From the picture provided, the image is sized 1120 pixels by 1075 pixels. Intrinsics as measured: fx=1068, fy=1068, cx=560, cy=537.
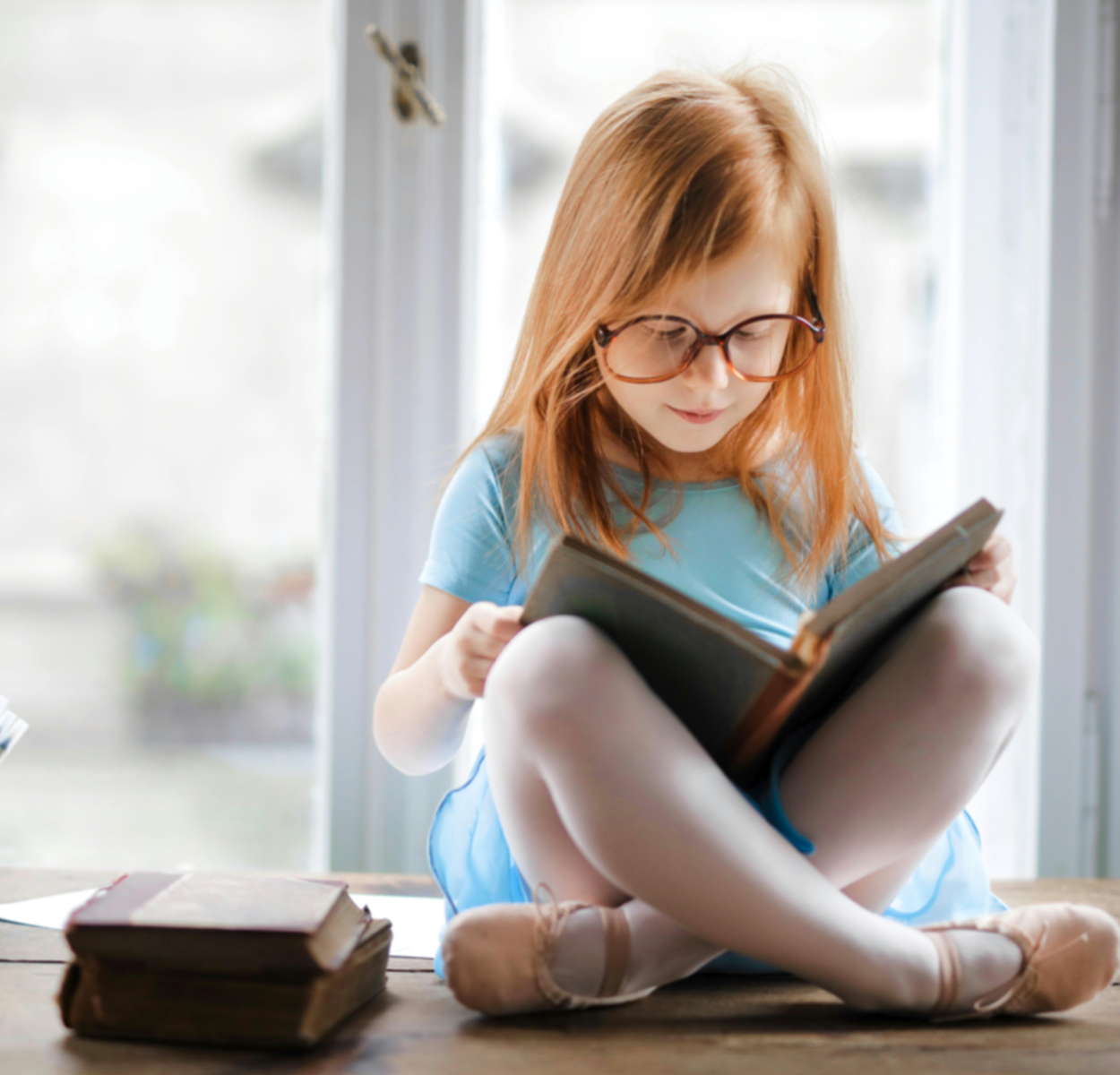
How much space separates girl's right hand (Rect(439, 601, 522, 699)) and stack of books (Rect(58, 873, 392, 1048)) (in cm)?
18

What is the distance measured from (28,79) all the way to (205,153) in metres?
0.25

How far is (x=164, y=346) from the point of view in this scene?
1375 millimetres

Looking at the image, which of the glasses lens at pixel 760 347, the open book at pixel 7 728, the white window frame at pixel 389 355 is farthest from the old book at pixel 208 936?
the white window frame at pixel 389 355

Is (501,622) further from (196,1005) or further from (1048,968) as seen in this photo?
(1048,968)

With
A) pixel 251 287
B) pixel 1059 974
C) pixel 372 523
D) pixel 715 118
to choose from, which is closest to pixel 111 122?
pixel 251 287

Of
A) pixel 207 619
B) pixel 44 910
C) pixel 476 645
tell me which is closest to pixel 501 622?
pixel 476 645

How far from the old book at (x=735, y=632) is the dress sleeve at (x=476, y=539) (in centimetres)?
22

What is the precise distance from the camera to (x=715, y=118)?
839 mm

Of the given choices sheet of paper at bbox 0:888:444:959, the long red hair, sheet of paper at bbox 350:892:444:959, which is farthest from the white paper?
the long red hair

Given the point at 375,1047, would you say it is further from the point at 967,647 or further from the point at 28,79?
the point at 28,79

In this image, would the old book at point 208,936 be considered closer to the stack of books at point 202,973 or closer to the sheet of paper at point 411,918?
the stack of books at point 202,973

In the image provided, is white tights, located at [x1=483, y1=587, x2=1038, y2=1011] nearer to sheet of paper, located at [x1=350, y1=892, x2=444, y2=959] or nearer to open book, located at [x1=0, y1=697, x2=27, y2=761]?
sheet of paper, located at [x1=350, y1=892, x2=444, y2=959]

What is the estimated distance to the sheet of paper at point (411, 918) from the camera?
34.0 inches

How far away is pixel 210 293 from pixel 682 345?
0.81 metres
